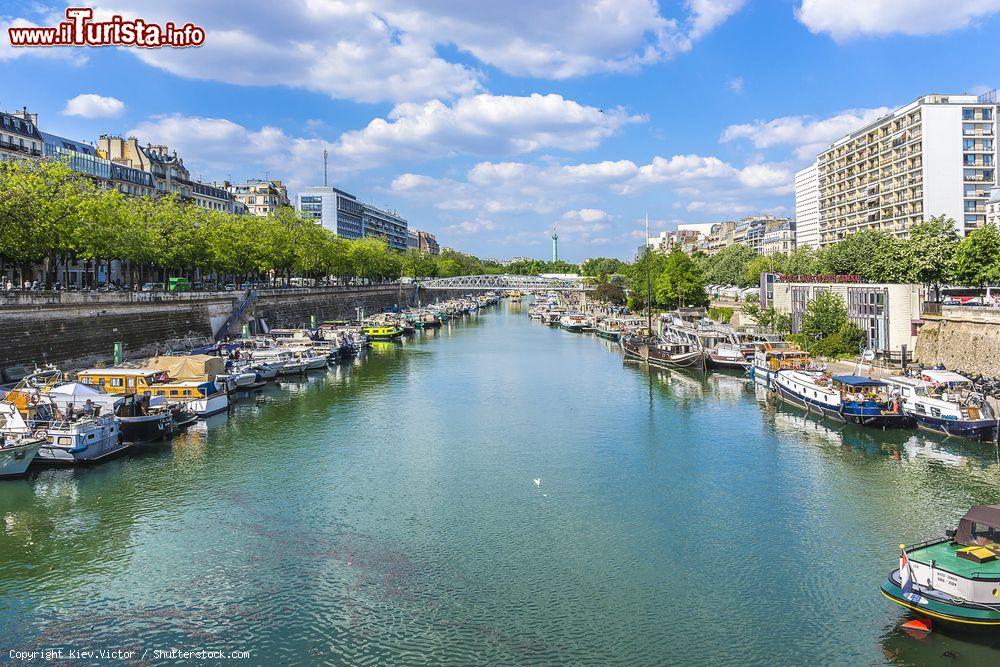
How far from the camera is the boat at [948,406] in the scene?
33406 millimetres

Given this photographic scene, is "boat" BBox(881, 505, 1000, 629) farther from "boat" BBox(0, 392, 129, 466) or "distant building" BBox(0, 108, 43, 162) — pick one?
"distant building" BBox(0, 108, 43, 162)

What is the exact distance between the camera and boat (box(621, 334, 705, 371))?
63469mm

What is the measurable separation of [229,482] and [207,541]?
21.7ft

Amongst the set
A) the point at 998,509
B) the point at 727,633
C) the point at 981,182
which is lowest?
the point at 727,633

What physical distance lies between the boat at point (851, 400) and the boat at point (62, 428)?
3572cm

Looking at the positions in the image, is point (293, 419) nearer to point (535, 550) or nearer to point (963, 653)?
point (535, 550)

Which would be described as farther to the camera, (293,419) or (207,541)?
(293,419)

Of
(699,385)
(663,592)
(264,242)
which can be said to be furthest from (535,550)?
(264,242)

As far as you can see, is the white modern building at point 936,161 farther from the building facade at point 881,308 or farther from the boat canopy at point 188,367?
the boat canopy at point 188,367

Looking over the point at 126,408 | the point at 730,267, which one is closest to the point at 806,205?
the point at 730,267

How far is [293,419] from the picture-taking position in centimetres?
4219

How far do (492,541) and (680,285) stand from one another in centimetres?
8355

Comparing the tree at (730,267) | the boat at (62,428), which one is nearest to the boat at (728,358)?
the boat at (62,428)

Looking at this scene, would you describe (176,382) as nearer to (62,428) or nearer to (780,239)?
(62,428)
